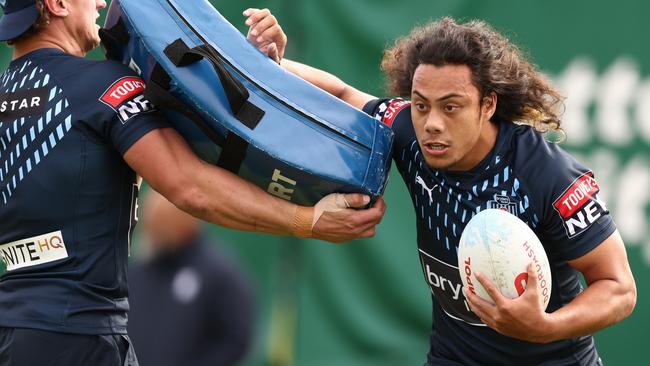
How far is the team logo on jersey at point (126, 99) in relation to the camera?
3.68 metres

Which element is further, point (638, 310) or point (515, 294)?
point (638, 310)

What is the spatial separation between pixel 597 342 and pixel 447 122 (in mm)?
3072

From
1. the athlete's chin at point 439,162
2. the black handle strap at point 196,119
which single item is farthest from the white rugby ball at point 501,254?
the black handle strap at point 196,119

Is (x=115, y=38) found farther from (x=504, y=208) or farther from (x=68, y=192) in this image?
(x=504, y=208)

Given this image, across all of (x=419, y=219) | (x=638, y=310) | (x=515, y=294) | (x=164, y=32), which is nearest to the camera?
(x=515, y=294)

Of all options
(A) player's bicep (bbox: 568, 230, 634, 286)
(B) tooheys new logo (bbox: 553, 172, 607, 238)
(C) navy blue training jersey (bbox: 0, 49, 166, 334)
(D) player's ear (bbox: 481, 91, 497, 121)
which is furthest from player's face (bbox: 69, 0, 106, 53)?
(A) player's bicep (bbox: 568, 230, 634, 286)

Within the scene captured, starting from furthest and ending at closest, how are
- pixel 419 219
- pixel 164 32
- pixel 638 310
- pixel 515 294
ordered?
pixel 638 310, pixel 419 219, pixel 164 32, pixel 515 294

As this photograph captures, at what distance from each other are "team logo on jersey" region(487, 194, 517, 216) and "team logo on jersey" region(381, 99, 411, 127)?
0.57m

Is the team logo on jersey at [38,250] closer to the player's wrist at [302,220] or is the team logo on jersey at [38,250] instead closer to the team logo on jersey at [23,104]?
the team logo on jersey at [23,104]

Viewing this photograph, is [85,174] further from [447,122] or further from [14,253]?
[447,122]

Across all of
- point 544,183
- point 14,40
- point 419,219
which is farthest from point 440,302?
point 14,40

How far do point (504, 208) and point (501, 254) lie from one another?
398mm

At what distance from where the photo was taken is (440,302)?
427cm

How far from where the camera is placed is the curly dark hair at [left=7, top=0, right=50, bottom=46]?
3852 mm
